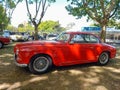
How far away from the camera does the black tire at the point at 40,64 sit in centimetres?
726

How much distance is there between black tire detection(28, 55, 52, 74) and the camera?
726cm

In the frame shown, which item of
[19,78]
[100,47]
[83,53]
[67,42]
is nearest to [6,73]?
[19,78]

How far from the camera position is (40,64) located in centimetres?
737

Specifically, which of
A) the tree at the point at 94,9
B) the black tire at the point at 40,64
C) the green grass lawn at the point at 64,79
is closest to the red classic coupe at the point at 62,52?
the black tire at the point at 40,64

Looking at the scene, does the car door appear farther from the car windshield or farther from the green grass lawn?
the green grass lawn

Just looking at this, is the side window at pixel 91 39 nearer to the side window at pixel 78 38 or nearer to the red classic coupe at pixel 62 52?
the red classic coupe at pixel 62 52

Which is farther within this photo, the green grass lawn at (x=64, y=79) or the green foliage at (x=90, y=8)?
the green foliage at (x=90, y=8)

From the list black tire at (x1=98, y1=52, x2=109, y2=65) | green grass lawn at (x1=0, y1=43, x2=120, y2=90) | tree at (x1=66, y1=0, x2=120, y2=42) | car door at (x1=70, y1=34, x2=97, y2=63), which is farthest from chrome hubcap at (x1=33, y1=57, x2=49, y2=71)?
tree at (x1=66, y1=0, x2=120, y2=42)

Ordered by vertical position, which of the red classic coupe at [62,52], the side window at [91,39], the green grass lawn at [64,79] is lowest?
the green grass lawn at [64,79]

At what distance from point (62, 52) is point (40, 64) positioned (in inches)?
38.5

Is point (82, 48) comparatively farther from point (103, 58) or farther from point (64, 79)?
point (64, 79)

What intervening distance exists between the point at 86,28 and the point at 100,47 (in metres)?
29.6

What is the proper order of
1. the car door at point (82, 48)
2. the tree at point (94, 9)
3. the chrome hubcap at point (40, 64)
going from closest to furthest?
1. the chrome hubcap at point (40, 64)
2. the car door at point (82, 48)
3. the tree at point (94, 9)

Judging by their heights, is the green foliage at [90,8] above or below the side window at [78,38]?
above
